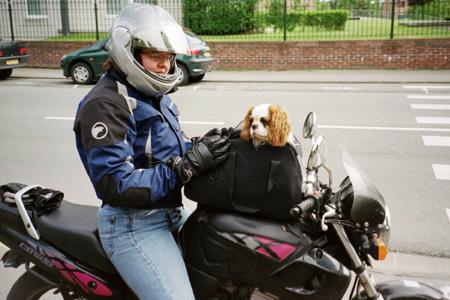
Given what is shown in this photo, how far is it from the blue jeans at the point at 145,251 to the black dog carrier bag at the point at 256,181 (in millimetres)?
332

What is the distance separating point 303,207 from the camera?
2211 millimetres

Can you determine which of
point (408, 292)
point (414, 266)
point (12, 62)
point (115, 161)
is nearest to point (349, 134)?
point (414, 266)

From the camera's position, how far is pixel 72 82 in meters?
16.9

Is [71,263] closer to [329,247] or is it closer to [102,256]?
[102,256]

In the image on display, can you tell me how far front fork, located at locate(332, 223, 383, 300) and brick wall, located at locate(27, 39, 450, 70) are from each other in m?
16.4

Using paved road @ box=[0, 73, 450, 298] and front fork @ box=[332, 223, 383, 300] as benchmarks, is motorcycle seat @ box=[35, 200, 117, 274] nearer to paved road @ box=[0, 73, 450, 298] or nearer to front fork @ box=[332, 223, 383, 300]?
front fork @ box=[332, 223, 383, 300]

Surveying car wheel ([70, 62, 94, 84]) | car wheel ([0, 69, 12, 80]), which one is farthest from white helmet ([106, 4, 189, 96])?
car wheel ([0, 69, 12, 80])

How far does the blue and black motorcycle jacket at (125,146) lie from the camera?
2372mm

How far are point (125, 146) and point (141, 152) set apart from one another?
144 millimetres

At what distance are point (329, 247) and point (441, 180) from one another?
4.76 meters

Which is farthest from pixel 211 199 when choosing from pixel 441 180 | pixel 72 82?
pixel 72 82

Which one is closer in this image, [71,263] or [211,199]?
[211,199]

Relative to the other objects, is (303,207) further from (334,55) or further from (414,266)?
(334,55)

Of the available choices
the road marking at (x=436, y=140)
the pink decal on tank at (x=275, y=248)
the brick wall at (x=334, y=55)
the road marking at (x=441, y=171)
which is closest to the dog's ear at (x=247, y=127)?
the pink decal on tank at (x=275, y=248)
